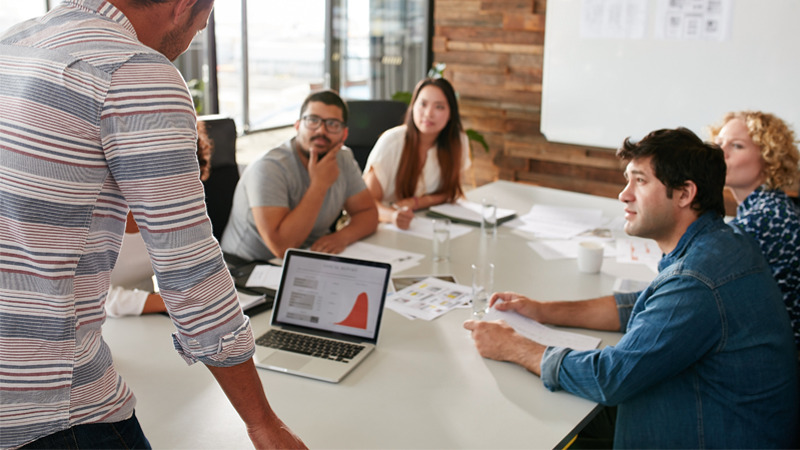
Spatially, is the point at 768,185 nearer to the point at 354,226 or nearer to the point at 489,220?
the point at 489,220

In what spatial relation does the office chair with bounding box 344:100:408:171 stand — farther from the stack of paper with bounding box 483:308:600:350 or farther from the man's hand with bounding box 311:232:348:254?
the stack of paper with bounding box 483:308:600:350

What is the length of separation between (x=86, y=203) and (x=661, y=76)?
12.8 ft

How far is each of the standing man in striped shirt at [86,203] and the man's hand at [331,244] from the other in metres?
1.45

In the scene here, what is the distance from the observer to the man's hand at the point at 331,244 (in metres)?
2.42

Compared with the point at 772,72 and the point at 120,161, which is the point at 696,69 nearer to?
the point at 772,72

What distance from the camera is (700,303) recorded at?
148 cm

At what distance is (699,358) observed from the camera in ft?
4.97

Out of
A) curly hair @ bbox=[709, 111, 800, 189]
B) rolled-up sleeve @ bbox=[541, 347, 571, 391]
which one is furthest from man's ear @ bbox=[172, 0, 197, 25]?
curly hair @ bbox=[709, 111, 800, 189]

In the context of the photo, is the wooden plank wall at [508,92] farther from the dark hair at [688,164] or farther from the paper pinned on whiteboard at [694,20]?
the dark hair at [688,164]

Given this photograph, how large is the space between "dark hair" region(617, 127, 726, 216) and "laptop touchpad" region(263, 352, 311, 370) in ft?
3.19

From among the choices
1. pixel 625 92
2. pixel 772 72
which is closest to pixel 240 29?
pixel 625 92

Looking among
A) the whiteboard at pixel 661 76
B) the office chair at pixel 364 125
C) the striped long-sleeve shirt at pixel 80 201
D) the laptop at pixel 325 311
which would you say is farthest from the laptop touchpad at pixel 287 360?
the whiteboard at pixel 661 76

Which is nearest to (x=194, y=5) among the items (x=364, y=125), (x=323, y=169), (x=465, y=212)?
(x=323, y=169)

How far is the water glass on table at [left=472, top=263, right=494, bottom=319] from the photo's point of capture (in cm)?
194
